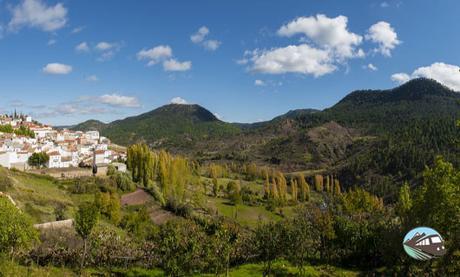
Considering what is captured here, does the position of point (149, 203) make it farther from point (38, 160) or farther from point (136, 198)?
point (38, 160)

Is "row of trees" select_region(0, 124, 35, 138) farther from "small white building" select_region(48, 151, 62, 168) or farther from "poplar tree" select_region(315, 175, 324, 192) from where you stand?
"poplar tree" select_region(315, 175, 324, 192)

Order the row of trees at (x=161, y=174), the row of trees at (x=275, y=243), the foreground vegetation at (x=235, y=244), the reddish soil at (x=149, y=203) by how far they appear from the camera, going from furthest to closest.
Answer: the row of trees at (x=161, y=174) → the reddish soil at (x=149, y=203) → the foreground vegetation at (x=235, y=244) → the row of trees at (x=275, y=243)

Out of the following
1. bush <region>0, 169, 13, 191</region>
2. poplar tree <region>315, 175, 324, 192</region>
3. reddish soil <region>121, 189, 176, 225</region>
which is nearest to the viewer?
bush <region>0, 169, 13, 191</region>

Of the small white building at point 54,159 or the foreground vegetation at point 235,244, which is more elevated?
the small white building at point 54,159

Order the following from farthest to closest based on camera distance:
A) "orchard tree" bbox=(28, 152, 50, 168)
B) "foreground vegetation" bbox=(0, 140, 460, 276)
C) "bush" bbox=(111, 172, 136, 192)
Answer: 1. "orchard tree" bbox=(28, 152, 50, 168)
2. "bush" bbox=(111, 172, 136, 192)
3. "foreground vegetation" bbox=(0, 140, 460, 276)

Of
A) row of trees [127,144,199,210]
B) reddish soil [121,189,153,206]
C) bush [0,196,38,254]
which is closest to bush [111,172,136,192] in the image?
reddish soil [121,189,153,206]

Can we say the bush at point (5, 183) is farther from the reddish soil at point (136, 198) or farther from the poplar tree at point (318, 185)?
the poplar tree at point (318, 185)

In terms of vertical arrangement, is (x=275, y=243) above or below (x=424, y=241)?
below

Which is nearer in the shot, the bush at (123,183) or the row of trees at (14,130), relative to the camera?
the bush at (123,183)

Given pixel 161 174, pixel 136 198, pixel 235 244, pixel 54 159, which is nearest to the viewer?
pixel 235 244

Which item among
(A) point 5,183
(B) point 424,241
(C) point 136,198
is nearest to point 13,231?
(B) point 424,241

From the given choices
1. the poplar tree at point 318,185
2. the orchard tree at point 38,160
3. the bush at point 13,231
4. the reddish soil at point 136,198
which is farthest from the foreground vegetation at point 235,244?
the poplar tree at point 318,185

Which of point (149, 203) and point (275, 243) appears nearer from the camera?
point (275, 243)

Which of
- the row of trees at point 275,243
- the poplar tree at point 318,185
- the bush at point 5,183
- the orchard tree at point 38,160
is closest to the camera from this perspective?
the row of trees at point 275,243
